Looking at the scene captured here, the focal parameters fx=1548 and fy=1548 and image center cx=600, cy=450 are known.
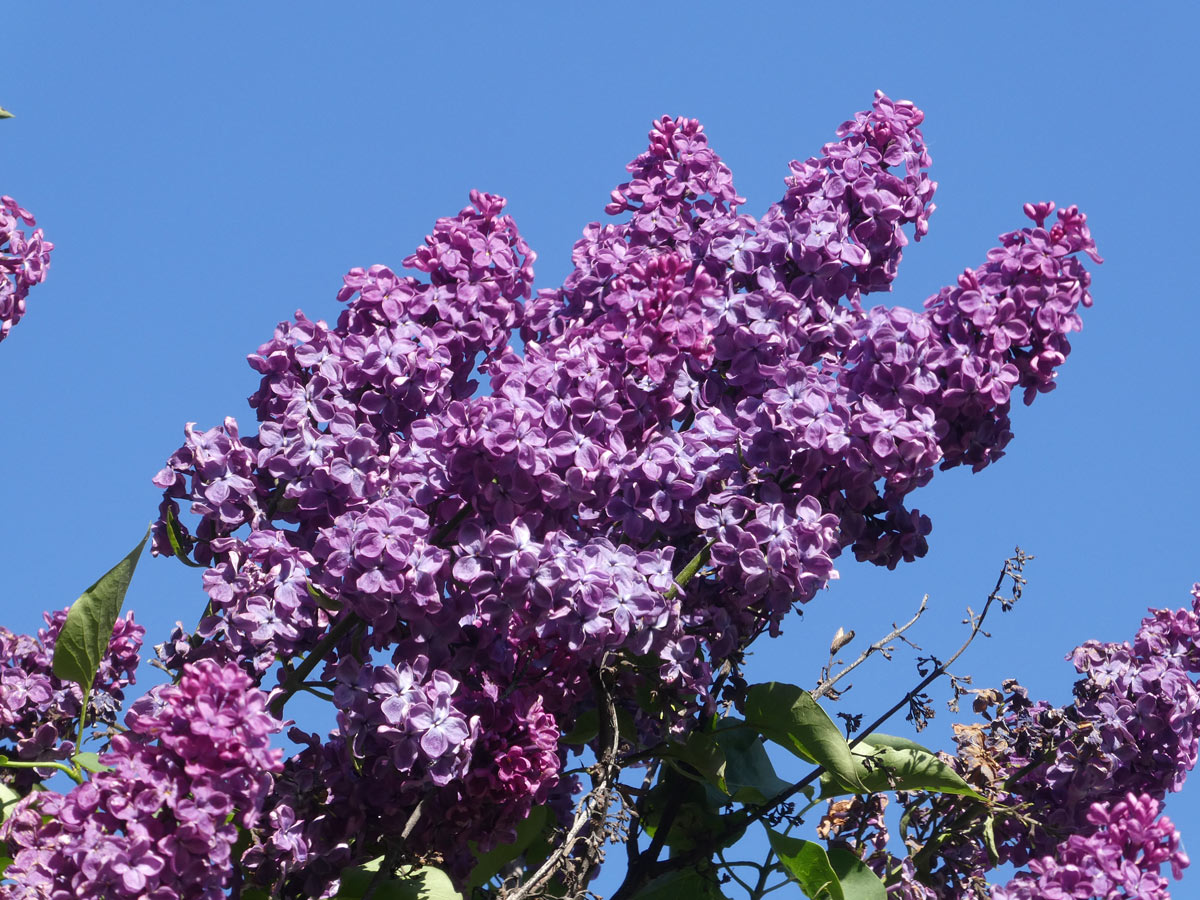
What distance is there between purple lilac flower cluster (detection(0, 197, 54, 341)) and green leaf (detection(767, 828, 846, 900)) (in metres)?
1.63

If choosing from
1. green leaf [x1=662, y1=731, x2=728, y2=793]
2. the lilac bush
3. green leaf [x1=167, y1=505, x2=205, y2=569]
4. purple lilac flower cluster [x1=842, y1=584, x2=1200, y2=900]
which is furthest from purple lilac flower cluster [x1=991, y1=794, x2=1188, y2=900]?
green leaf [x1=167, y1=505, x2=205, y2=569]

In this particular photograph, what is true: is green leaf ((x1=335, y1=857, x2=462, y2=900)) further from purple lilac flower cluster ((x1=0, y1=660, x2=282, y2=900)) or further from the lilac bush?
purple lilac flower cluster ((x1=0, y1=660, x2=282, y2=900))

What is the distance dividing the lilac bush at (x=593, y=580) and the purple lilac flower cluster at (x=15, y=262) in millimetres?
667

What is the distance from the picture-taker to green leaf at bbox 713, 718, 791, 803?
2.42m

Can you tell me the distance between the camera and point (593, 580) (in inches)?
75.6

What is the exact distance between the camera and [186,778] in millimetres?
1782

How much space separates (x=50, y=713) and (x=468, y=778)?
80 cm

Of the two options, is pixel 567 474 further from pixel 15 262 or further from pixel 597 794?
pixel 15 262

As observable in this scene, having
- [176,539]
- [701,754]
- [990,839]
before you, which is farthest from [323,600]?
[990,839]

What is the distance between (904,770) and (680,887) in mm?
387

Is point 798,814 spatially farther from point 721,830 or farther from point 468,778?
point 468,778

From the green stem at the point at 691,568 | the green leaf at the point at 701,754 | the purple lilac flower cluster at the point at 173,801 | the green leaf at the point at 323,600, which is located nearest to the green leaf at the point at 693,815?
the green leaf at the point at 701,754

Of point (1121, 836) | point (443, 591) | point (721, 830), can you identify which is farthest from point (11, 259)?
point (1121, 836)

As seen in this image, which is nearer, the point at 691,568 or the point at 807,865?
the point at 691,568
